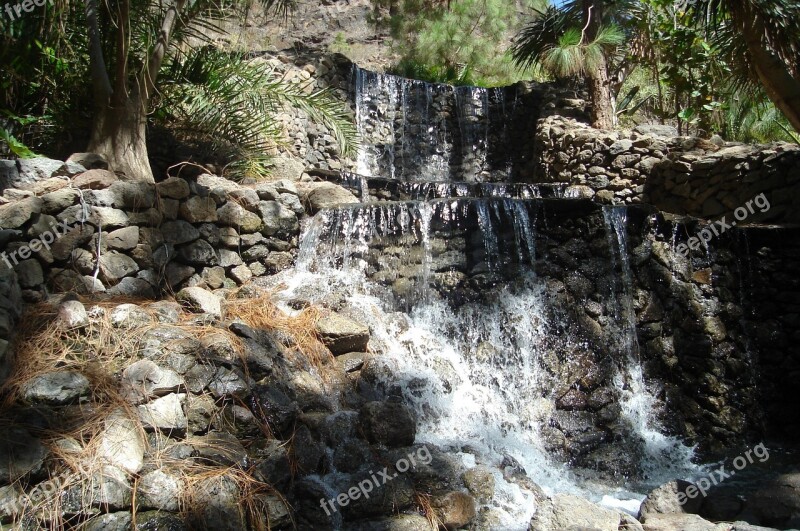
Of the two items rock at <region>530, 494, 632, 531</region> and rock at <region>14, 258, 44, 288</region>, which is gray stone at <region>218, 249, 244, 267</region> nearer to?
rock at <region>14, 258, 44, 288</region>

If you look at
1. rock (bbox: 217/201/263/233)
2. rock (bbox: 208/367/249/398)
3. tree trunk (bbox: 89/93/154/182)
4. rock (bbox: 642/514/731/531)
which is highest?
tree trunk (bbox: 89/93/154/182)

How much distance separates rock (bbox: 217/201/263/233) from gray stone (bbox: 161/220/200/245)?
309 mm

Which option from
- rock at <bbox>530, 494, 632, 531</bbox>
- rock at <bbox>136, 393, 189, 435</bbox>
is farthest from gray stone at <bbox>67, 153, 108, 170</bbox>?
rock at <bbox>530, 494, 632, 531</bbox>

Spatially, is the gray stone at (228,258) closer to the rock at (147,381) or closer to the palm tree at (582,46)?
the rock at (147,381)

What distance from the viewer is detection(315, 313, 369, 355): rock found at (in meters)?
4.63

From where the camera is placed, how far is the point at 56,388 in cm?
313

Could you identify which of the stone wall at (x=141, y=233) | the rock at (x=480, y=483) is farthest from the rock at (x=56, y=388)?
the rock at (x=480, y=483)

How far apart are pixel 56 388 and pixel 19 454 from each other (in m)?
0.41

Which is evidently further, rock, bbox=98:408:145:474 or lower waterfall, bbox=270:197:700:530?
lower waterfall, bbox=270:197:700:530

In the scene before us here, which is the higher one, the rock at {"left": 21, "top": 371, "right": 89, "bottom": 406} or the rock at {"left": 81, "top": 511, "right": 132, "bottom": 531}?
the rock at {"left": 21, "top": 371, "right": 89, "bottom": 406}

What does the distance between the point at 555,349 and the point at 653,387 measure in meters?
0.97

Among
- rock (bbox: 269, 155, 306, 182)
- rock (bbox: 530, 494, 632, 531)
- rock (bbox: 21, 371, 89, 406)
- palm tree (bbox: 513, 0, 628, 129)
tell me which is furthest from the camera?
palm tree (bbox: 513, 0, 628, 129)

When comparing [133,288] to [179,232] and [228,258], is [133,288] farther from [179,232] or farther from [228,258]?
[228,258]

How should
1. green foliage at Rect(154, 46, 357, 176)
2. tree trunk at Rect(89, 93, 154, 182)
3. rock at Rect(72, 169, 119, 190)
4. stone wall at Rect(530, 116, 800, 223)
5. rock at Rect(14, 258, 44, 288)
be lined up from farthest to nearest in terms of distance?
stone wall at Rect(530, 116, 800, 223) → green foliage at Rect(154, 46, 357, 176) → tree trunk at Rect(89, 93, 154, 182) → rock at Rect(72, 169, 119, 190) → rock at Rect(14, 258, 44, 288)
